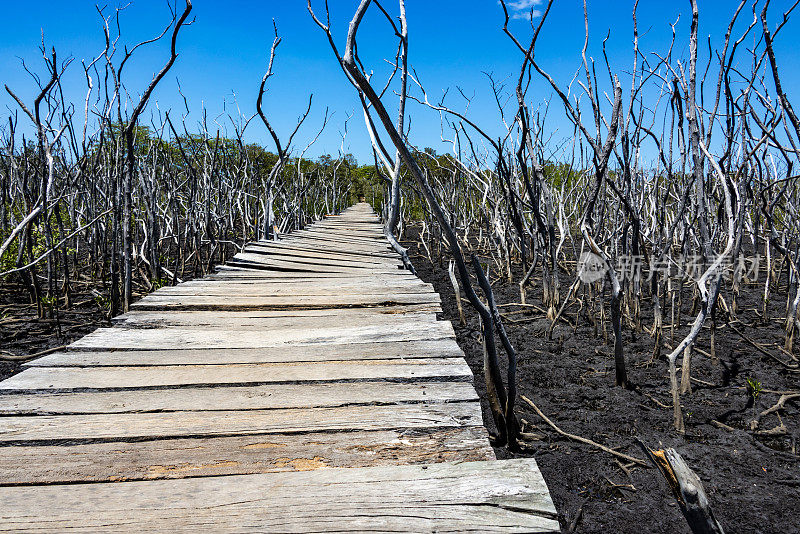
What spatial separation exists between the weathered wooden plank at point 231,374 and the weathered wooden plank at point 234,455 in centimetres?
33

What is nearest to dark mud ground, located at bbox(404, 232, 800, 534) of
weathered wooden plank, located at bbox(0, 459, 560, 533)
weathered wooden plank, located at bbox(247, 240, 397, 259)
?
weathered wooden plank, located at bbox(0, 459, 560, 533)

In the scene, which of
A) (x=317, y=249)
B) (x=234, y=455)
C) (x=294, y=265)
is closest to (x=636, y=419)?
(x=234, y=455)

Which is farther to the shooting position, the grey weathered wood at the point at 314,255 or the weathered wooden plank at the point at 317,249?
the weathered wooden plank at the point at 317,249

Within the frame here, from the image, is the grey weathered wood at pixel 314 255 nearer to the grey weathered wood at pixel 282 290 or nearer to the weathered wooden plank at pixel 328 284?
the weathered wooden plank at pixel 328 284

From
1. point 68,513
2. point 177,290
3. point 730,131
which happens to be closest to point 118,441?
point 68,513

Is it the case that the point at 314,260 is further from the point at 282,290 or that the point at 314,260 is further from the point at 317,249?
the point at 282,290

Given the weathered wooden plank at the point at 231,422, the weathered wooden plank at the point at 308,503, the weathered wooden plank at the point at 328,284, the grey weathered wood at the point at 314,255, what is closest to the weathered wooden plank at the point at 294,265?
the grey weathered wood at the point at 314,255

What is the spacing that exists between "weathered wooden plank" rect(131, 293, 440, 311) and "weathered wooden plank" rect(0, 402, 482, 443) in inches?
48.1

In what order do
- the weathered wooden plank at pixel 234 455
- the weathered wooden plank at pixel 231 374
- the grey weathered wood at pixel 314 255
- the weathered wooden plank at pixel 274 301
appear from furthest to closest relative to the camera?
the grey weathered wood at pixel 314 255, the weathered wooden plank at pixel 274 301, the weathered wooden plank at pixel 231 374, the weathered wooden plank at pixel 234 455

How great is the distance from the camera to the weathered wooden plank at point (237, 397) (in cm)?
139

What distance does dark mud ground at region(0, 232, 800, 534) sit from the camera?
1.85 m

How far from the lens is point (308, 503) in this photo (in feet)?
3.28

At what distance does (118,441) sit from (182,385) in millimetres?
327

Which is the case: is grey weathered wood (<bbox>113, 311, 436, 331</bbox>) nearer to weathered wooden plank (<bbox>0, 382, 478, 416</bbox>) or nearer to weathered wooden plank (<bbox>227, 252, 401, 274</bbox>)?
weathered wooden plank (<bbox>0, 382, 478, 416</bbox>)
